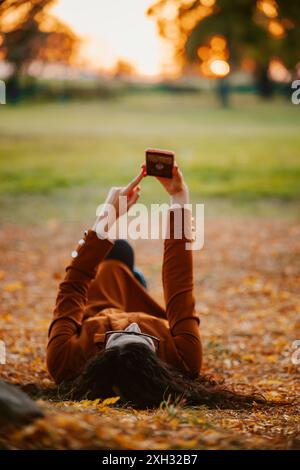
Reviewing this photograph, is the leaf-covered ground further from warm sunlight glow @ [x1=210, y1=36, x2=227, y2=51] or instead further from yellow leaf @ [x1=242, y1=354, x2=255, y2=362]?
warm sunlight glow @ [x1=210, y1=36, x2=227, y2=51]

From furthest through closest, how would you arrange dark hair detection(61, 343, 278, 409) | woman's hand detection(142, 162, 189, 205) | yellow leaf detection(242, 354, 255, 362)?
yellow leaf detection(242, 354, 255, 362) → woman's hand detection(142, 162, 189, 205) → dark hair detection(61, 343, 278, 409)

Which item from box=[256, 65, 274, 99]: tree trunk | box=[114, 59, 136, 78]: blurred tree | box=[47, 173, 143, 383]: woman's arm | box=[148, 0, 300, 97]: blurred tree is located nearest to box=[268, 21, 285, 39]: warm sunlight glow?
box=[148, 0, 300, 97]: blurred tree

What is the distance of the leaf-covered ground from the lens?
8.68ft

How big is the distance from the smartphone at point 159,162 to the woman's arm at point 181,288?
0.17 ft

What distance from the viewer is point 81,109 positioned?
41500mm

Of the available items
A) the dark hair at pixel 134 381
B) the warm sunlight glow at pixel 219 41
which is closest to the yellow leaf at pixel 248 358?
the dark hair at pixel 134 381

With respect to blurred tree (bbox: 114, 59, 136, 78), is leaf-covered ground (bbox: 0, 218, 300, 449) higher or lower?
lower

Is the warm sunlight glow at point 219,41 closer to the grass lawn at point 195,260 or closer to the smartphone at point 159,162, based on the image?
Result: the grass lawn at point 195,260

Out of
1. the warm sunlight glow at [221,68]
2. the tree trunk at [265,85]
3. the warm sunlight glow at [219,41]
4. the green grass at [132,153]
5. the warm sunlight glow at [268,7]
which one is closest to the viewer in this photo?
the warm sunlight glow at [268,7]

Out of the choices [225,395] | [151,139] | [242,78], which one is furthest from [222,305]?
[242,78]

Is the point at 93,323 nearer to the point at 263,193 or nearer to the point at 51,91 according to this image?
the point at 263,193

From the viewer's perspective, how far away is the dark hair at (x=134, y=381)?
3064 mm
